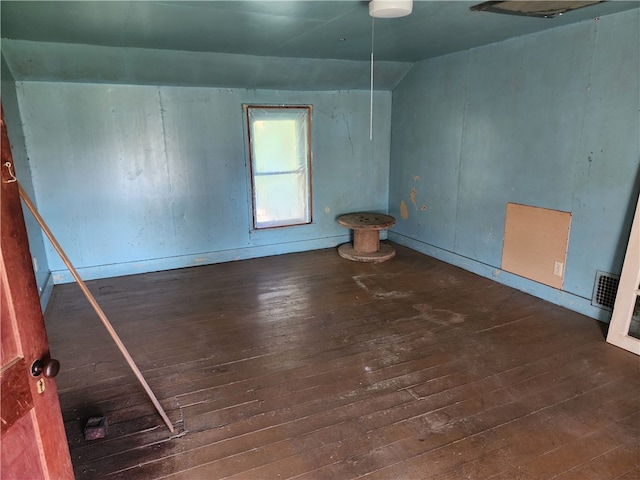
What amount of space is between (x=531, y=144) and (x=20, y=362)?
3.77 m

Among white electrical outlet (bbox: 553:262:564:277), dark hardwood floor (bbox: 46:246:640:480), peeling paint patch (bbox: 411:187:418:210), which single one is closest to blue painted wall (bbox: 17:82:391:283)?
dark hardwood floor (bbox: 46:246:640:480)

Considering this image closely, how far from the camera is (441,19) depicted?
9.23 ft

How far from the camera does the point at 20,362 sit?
1.05 metres

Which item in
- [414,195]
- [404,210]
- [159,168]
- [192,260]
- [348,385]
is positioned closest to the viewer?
[348,385]

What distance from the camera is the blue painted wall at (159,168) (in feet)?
12.8

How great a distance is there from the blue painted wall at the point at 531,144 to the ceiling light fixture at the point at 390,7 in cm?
173

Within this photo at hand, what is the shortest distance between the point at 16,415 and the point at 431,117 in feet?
14.8

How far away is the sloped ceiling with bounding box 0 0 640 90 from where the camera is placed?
248 cm

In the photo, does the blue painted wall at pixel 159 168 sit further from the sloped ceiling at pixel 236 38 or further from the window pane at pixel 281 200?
the sloped ceiling at pixel 236 38

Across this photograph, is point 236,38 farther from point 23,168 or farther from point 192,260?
point 192,260

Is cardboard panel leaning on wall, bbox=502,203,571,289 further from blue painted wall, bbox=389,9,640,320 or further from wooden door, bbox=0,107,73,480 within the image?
wooden door, bbox=0,107,73,480

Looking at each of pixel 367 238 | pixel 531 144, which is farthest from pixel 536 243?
pixel 367 238

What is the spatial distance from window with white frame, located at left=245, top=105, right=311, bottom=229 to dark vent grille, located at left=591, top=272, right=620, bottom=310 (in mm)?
3144

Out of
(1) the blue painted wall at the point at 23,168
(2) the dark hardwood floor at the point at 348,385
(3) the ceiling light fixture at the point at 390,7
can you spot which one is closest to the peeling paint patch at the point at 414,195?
(2) the dark hardwood floor at the point at 348,385
